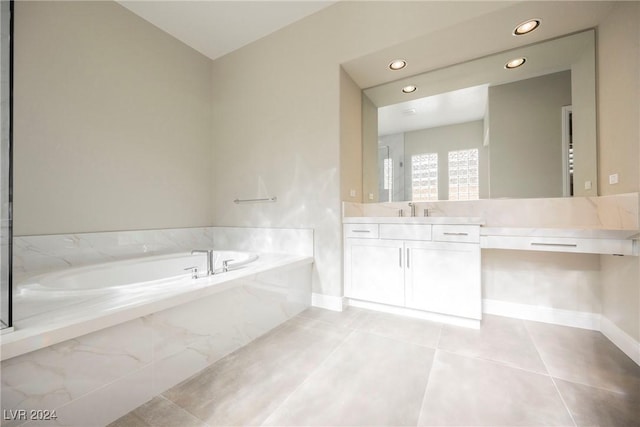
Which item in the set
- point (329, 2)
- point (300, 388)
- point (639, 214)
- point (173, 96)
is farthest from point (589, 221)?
point (173, 96)

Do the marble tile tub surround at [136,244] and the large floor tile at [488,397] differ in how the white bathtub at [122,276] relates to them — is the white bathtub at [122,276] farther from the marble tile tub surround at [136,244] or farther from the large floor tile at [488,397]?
the large floor tile at [488,397]

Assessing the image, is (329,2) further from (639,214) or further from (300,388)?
(300,388)

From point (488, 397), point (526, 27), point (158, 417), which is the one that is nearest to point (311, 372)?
point (158, 417)

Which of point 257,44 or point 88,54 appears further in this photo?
point 257,44

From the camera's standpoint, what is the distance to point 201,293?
132 cm

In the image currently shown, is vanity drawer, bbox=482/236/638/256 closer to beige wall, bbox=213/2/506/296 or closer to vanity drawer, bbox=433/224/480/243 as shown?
vanity drawer, bbox=433/224/480/243

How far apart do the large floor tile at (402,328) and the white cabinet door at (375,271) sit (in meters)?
0.14

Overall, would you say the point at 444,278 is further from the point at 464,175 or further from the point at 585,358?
the point at 464,175

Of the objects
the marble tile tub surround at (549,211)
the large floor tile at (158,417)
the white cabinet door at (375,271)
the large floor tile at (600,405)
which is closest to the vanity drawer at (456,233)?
the white cabinet door at (375,271)

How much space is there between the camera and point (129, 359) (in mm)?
1059

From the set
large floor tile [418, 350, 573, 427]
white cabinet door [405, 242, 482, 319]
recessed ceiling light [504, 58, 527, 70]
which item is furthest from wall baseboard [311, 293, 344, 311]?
recessed ceiling light [504, 58, 527, 70]

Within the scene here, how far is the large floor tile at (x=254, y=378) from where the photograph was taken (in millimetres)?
1059

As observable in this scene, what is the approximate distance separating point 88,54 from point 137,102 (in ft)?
1.42

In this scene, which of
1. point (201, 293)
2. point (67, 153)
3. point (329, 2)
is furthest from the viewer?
point (329, 2)
